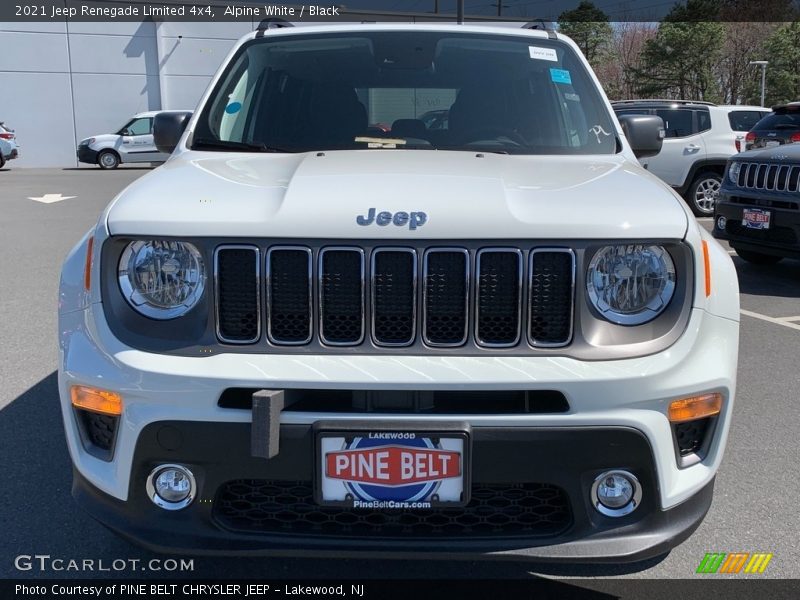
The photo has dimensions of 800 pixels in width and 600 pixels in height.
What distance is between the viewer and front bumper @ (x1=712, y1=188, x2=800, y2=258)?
7.42 meters

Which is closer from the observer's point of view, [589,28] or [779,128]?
[779,128]

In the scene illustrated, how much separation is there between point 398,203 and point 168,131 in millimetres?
1803

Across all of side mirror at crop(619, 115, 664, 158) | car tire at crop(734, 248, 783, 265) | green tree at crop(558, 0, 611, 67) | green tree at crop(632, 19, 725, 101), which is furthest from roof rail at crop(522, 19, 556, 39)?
green tree at crop(558, 0, 611, 67)

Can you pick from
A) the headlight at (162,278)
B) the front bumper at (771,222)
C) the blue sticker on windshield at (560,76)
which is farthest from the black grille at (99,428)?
the front bumper at (771,222)

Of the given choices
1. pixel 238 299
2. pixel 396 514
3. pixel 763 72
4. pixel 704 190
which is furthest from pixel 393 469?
pixel 763 72

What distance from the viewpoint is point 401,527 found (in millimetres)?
2279

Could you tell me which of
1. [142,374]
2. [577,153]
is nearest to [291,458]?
[142,374]

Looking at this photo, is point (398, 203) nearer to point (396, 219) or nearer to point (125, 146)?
point (396, 219)

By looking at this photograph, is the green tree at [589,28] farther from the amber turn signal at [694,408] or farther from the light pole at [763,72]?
the amber turn signal at [694,408]

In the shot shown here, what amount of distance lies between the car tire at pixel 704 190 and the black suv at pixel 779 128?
1978 mm

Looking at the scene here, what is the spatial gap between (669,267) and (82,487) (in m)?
1.80

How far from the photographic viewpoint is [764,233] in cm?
775

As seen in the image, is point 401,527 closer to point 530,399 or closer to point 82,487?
point 530,399

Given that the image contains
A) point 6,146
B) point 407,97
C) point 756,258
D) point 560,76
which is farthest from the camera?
point 6,146
